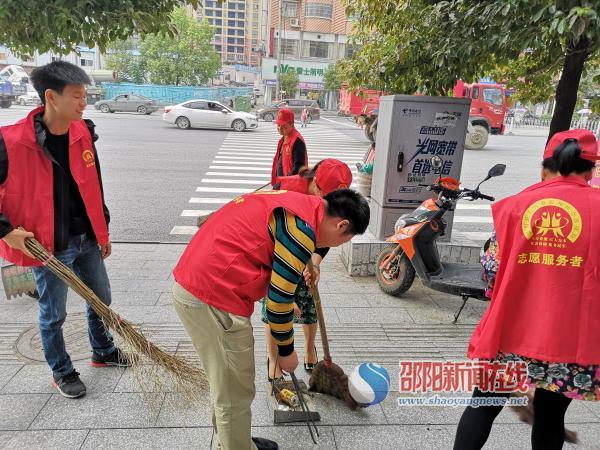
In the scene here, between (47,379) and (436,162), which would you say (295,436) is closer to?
(47,379)

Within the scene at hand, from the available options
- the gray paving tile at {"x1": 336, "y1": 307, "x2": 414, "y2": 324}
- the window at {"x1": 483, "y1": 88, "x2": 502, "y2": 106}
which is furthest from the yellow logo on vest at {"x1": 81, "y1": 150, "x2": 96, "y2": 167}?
the window at {"x1": 483, "y1": 88, "x2": 502, "y2": 106}

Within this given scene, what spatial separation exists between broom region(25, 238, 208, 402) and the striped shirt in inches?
42.9

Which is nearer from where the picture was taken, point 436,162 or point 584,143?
point 584,143

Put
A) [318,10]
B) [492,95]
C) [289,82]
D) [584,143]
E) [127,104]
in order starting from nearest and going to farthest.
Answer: [584,143] < [492,95] < [127,104] < [289,82] < [318,10]

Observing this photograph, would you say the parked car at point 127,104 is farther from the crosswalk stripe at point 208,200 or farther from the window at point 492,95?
the crosswalk stripe at point 208,200

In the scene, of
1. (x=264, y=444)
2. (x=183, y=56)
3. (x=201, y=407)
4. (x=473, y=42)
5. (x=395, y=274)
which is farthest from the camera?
(x=183, y=56)

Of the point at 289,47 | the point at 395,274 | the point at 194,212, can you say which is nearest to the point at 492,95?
the point at 194,212

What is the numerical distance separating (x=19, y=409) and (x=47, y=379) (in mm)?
297

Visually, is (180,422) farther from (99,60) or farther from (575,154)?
(99,60)

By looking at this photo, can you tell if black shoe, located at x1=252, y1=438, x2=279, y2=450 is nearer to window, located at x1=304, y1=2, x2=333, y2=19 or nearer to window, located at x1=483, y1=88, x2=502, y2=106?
window, located at x1=483, y1=88, x2=502, y2=106

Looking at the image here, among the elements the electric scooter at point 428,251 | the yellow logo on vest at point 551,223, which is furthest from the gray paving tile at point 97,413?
the electric scooter at point 428,251

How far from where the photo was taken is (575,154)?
5.79 ft

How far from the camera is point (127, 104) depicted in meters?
25.8

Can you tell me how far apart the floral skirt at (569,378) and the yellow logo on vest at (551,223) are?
0.48 metres
